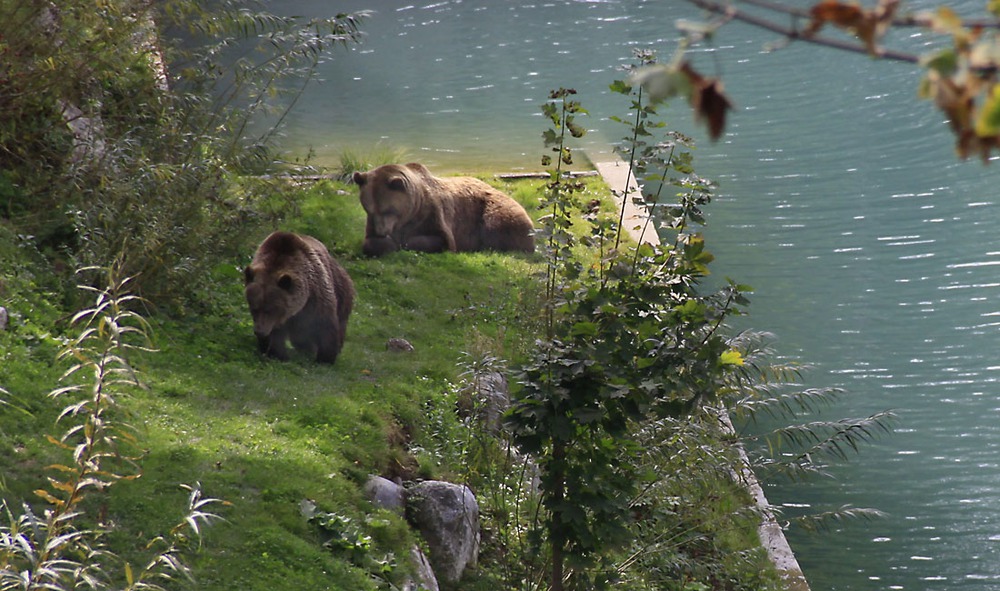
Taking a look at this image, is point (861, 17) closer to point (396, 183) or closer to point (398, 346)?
point (398, 346)

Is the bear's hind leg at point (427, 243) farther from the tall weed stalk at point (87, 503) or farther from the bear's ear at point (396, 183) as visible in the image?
the tall weed stalk at point (87, 503)

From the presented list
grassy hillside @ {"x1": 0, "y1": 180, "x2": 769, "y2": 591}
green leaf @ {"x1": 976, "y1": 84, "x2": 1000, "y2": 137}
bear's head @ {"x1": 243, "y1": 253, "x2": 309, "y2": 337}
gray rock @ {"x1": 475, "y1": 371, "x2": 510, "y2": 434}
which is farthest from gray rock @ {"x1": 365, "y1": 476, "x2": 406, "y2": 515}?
green leaf @ {"x1": 976, "y1": 84, "x2": 1000, "y2": 137}

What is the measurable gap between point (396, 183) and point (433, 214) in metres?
0.90

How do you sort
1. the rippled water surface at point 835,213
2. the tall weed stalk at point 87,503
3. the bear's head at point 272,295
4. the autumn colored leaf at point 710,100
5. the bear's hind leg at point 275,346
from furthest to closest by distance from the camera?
the rippled water surface at point 835,213 < the bear's hind leg at point 275,346 < the bear's head at point 272,295 < the tall weed stalk at point 87,503 < the autumn colored leaf at point 710,100

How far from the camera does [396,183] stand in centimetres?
1148

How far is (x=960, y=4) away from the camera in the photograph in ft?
82.0

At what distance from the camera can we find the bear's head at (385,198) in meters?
11.4

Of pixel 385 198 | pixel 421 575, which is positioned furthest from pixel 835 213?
pixel 421 575

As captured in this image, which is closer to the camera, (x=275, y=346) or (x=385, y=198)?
(x=275, y=346)

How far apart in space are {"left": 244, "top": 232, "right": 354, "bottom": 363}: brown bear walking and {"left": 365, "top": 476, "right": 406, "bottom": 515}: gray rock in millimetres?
1826

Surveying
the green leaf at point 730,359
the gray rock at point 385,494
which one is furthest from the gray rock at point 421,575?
the green leaf at point 730,359

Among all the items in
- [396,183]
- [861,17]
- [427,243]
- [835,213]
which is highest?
[861,17]

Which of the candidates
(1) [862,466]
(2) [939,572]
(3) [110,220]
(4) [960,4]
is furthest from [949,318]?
(4) [960,4]

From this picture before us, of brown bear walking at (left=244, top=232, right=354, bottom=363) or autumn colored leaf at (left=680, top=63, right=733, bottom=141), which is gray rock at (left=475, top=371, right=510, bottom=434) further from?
autumn colored leaf at (left=680, top=63, right=733, bottom=141)
